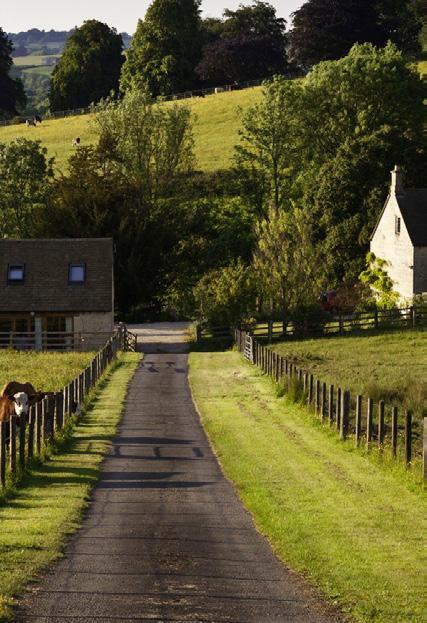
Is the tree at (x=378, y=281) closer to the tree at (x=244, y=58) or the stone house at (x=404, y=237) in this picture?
the stone house at (x=404, y=237)

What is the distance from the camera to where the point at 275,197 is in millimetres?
92312

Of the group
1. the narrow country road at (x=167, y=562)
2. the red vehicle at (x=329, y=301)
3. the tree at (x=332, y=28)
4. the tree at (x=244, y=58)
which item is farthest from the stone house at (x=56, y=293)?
the tree at (x=244, y=58)

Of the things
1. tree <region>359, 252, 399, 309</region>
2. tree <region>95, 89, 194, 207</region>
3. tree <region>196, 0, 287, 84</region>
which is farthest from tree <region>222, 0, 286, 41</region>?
tree <region>359, 252, 399, 309</region>

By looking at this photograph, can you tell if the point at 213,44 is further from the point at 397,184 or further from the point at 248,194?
the point at 397,184

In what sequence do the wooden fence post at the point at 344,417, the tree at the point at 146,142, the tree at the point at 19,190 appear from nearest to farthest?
the wooden fence post at the point at 344,417 → the tree at the point at 19,190 → the tree at the point at 146,142

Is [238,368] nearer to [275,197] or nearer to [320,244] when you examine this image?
[320,244]

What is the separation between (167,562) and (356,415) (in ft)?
43.4

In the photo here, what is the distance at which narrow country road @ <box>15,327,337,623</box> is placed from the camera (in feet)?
41.1

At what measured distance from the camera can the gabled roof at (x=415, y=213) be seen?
71.1 m

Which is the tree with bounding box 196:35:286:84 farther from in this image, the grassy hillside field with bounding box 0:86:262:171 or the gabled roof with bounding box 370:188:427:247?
the gabled roof with bounding box 370:188:427:247

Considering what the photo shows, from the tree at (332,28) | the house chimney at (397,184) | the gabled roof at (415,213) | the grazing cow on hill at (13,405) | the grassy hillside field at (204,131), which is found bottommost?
the grazing cow on hill at (13,405)

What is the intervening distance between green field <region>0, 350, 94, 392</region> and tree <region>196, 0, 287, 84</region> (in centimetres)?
9053

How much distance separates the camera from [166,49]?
14875cm

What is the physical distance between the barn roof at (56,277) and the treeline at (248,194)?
22.1 ft
